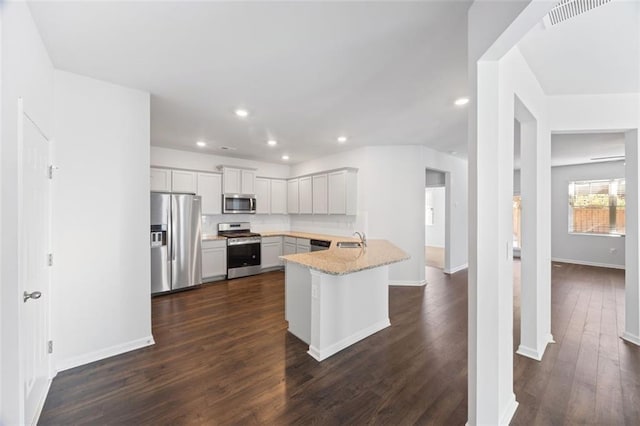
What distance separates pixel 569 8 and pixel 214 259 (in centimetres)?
547

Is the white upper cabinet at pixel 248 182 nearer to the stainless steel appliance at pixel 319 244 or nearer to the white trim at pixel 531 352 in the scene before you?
the stainless steel appliance at pixel 319 244

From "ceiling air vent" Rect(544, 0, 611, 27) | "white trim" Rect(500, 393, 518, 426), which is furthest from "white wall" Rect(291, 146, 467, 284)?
"ceiling air vent" Rect(544, 0, 611, 27)

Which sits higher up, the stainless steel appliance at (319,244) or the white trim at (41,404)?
the stainless steel appliance at (319,244)

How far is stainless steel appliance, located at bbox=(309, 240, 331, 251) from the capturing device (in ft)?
16.7

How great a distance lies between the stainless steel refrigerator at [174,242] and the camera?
425 cm

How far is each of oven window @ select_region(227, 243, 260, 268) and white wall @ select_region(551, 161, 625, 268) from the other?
7.95 meters

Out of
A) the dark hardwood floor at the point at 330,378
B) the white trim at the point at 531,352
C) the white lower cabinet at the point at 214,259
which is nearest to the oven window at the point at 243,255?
the white lower cabinet at the point at 214,259

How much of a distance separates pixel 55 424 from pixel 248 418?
1292mm

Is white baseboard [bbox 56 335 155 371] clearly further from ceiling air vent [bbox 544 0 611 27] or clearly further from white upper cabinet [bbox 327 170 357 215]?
ceiling air vent [bbox 544 0 611 27]

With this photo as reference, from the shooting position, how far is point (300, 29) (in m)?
1.77

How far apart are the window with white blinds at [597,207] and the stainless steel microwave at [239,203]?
8.22 m

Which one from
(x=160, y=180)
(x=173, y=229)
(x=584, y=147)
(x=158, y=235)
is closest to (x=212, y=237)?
(x=173, y=229)

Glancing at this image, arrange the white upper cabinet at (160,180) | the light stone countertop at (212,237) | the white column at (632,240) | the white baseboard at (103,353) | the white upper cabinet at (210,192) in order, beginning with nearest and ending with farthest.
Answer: the white baseboard at (103,353) < the white column at (632,240) < the white upper cabinet at (160,180) < the light stone countertop at (212,237) < the white upper cabinet at (210,192)

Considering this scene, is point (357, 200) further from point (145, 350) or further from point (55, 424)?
point (55, 424)
